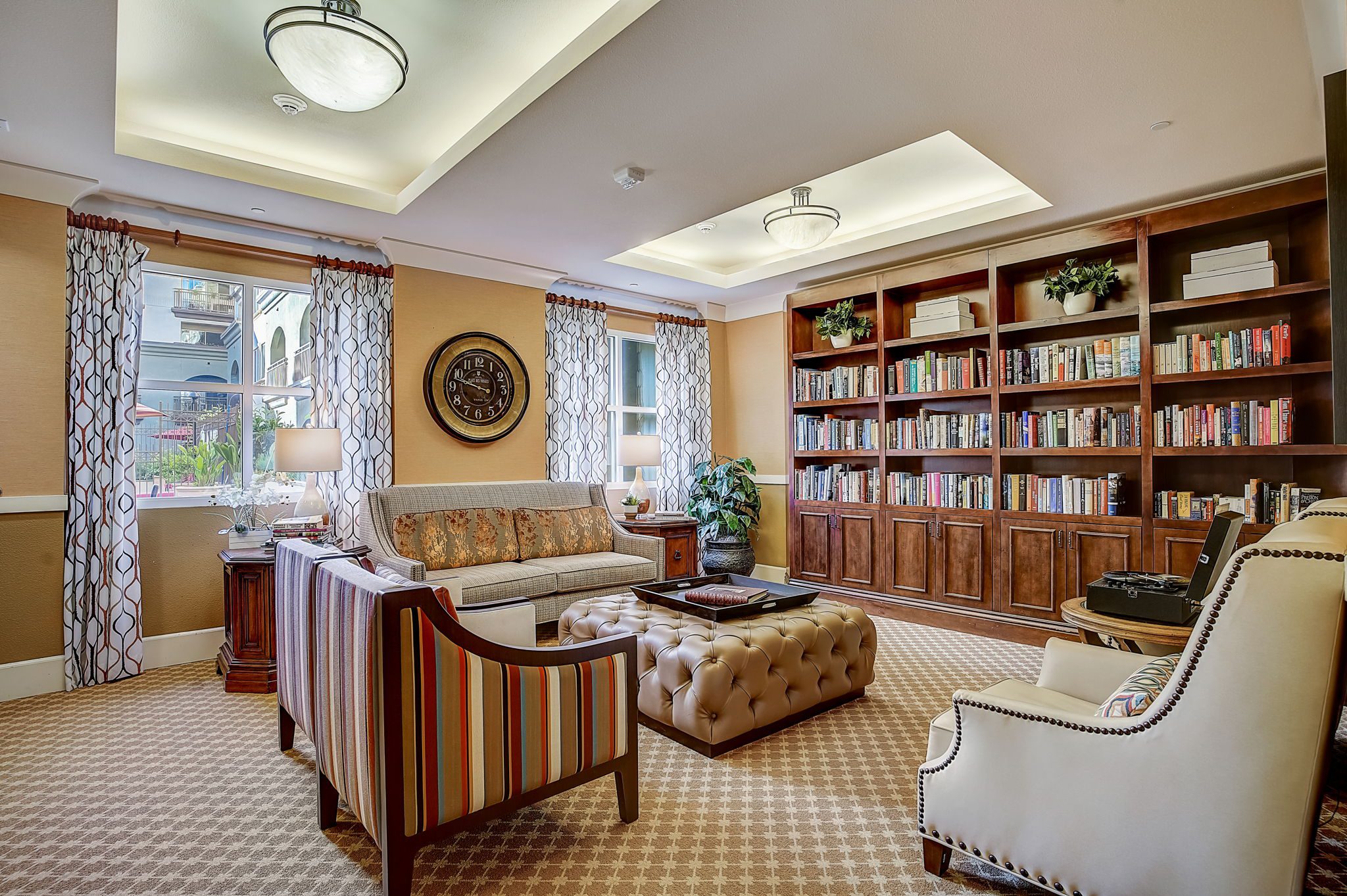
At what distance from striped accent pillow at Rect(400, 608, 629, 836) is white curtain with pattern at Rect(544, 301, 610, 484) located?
3468mm

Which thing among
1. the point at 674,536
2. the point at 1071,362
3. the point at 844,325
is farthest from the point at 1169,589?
the point at 674,536

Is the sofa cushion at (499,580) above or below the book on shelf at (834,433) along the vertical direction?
below

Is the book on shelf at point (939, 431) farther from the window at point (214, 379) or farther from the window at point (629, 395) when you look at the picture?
the window at point (214, 379)

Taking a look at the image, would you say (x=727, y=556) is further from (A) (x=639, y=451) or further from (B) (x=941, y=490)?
(B) (x=941, y=490)

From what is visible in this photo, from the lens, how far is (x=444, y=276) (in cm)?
499

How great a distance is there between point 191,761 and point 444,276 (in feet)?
11.0

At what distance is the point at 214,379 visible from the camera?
427cm

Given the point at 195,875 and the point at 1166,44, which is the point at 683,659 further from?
the point at 1166,44

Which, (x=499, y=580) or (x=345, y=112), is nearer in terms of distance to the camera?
(x=345, y=112)

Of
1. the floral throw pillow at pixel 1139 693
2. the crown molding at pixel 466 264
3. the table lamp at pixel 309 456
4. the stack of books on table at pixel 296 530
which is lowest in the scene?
the floral throw pillow at pixel 1139 693

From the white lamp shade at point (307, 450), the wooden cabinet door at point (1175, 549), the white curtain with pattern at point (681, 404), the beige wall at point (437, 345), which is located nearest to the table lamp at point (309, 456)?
the white lamp shade at point (307, 450)

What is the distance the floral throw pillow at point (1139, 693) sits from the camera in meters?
1.61

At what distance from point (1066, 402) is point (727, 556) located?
9.48 feet

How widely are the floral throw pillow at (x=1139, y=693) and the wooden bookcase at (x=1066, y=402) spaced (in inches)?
98.9
